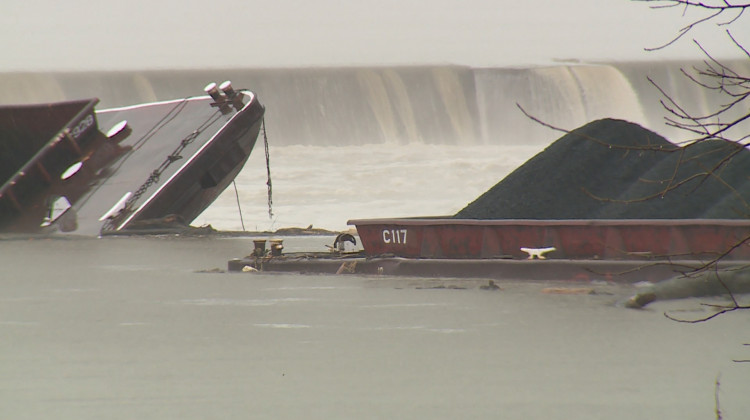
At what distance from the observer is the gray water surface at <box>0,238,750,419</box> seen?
26.3ft

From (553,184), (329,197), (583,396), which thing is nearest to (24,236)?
(553,184)

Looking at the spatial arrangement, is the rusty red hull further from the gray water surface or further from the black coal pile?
the black coal pile

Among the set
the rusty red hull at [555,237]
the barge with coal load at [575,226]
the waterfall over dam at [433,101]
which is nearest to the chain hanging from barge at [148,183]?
the barge with coal load at [575,226]

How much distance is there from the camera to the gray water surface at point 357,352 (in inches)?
316

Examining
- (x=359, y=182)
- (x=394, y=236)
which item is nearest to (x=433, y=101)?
(x=359, y=182)

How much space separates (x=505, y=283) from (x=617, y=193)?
286 centimetres

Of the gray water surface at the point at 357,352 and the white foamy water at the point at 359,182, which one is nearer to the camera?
the gray water surface at the point at 357,352

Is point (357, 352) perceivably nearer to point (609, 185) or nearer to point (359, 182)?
point (609, 185)

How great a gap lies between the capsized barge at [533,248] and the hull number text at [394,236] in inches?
0.7

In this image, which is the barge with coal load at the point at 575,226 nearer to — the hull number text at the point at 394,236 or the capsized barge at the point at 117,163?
the hull number text at the point at 394,236

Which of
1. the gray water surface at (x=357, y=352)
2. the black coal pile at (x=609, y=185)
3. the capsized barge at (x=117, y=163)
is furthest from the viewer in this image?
the capsized barge at (x=117, y=163)

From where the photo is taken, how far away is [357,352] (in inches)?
423

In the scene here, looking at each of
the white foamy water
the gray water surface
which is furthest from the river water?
the white foamy water

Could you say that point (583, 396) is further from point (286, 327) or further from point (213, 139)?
point (213, 139)
